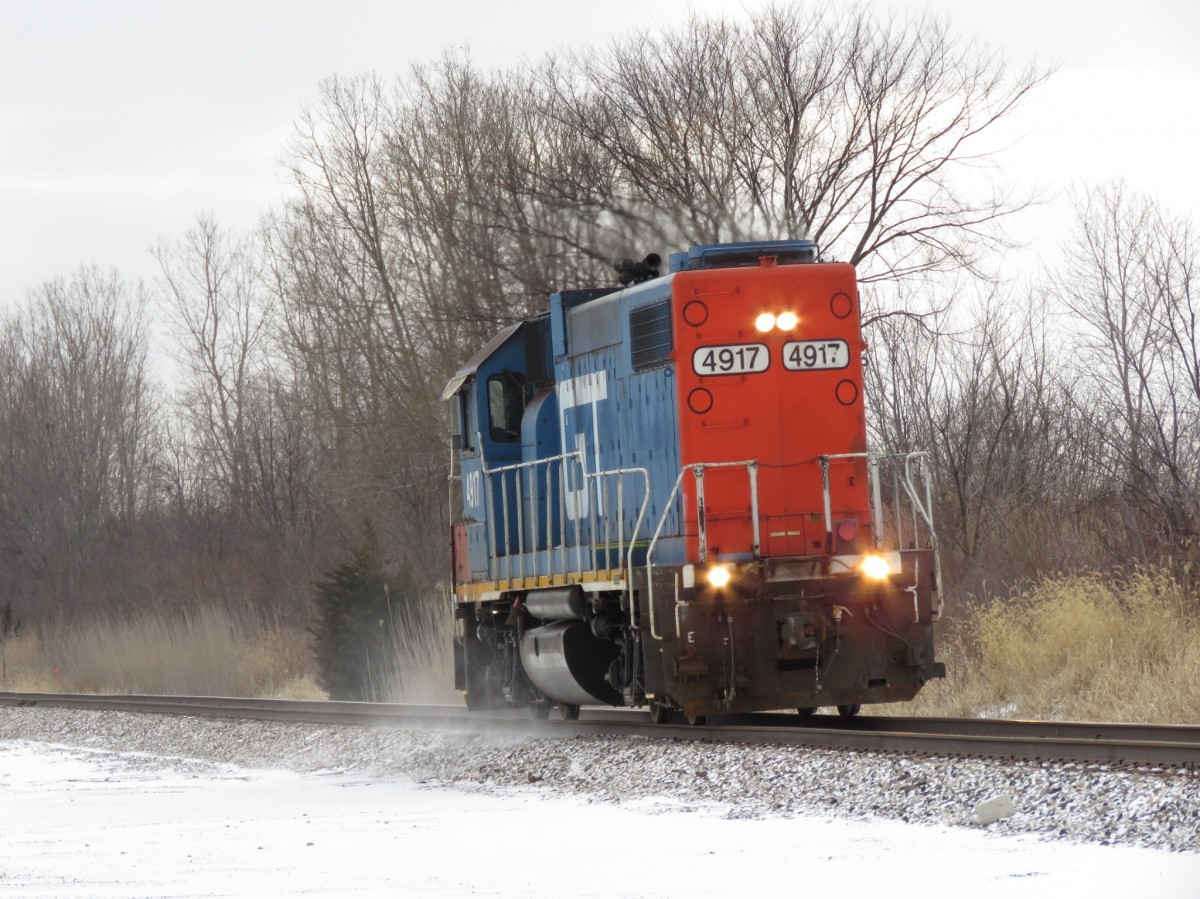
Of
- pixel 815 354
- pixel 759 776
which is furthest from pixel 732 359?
pixel 759 776

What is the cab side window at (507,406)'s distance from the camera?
44.1 ft

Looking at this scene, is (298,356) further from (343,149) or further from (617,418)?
(617,418)

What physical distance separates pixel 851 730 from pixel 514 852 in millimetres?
3313

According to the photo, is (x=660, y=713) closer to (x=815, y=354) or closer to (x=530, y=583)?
(x=530, y=583)

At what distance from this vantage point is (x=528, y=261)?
22.3 m

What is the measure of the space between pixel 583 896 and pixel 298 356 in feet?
101

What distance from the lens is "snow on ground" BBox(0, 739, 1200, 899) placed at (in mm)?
5914

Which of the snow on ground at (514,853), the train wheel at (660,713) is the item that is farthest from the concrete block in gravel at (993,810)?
the train wheel at (660,713)

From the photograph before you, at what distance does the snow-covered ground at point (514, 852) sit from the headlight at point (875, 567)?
254 cm

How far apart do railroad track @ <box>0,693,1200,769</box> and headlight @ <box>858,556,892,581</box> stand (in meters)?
1.05

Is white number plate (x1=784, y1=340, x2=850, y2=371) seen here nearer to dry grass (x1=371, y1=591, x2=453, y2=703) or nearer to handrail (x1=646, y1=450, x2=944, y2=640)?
handrail (x1=646, y1=450, x2=944, y2=640)

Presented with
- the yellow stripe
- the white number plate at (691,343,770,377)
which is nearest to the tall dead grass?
the yellow stripe

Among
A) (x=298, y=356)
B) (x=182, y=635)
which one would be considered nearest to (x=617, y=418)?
(x=182, y=635)

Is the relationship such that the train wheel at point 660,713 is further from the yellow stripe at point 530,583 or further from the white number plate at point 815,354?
the white number plate at point 815,354
